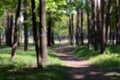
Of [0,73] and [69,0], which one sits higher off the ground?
[69,0]

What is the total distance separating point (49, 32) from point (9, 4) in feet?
114

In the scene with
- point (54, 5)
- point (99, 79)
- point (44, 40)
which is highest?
point (54, 5)

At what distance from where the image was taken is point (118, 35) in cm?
4612

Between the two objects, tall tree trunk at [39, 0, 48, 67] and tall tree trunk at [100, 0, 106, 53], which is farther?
tall tree trunk at [100, 0, 106, 53]

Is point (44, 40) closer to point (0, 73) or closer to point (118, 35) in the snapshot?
→ point (0, 73)

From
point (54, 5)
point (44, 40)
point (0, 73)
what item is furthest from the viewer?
point (54, 5)

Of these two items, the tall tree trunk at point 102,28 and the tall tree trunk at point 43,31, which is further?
the tall tree trunk at point 102,28

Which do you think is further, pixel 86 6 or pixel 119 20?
Answer: pixel 86 6

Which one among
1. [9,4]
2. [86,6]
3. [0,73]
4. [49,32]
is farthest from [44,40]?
[49,32]

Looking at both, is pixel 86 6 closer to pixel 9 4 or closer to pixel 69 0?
pixel 69 0

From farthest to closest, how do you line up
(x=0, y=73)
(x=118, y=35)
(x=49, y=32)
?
(x=49, y=32) → (x=118, y=35) → (x=0, y=73)

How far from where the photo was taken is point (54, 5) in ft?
83.6

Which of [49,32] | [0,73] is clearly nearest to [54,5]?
[0,73]

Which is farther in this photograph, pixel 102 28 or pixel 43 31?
pixel 102 28
